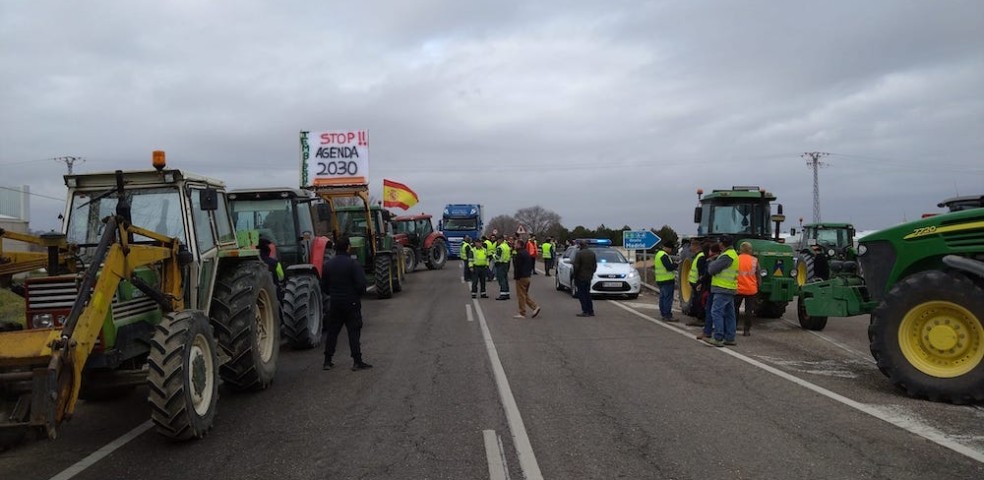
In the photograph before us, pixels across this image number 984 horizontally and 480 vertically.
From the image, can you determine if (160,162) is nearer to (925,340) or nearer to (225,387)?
(225,387)

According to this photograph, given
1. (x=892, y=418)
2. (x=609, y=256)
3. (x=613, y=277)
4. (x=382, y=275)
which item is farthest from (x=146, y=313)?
(x=609, y=256)

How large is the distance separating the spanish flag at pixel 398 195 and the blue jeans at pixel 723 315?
18371 mm

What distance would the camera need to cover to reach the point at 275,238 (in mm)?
Result: 12625

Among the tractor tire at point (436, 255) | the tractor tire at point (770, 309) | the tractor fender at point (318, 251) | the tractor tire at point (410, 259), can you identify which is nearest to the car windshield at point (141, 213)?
the tractor fender at point (318, 251)

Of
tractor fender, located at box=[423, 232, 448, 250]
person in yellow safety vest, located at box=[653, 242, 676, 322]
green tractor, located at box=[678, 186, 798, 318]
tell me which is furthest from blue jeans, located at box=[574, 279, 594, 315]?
tractor fender, located at box=[423, 232, 448, 250]

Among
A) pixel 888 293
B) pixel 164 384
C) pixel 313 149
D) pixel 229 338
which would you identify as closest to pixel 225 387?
pixel 229 338

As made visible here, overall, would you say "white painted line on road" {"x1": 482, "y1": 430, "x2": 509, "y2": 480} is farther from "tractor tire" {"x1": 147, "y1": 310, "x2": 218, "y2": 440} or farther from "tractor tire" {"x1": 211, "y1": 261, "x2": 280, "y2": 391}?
"tractor tire" {"x1": 211, "y1": 261, "x2": 280, "y2": 391}

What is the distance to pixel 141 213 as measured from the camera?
699cm

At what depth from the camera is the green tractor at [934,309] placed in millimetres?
6879

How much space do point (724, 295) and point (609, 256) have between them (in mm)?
9213

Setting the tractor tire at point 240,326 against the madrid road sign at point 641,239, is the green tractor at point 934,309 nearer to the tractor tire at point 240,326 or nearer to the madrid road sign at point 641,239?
the tractor tire at point 240,326

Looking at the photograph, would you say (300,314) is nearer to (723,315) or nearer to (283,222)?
(283,222)

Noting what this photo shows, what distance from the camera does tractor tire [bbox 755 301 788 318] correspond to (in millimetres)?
13992

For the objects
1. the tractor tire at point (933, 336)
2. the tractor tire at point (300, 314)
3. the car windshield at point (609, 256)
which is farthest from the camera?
the car windshield at point (609, 256)
